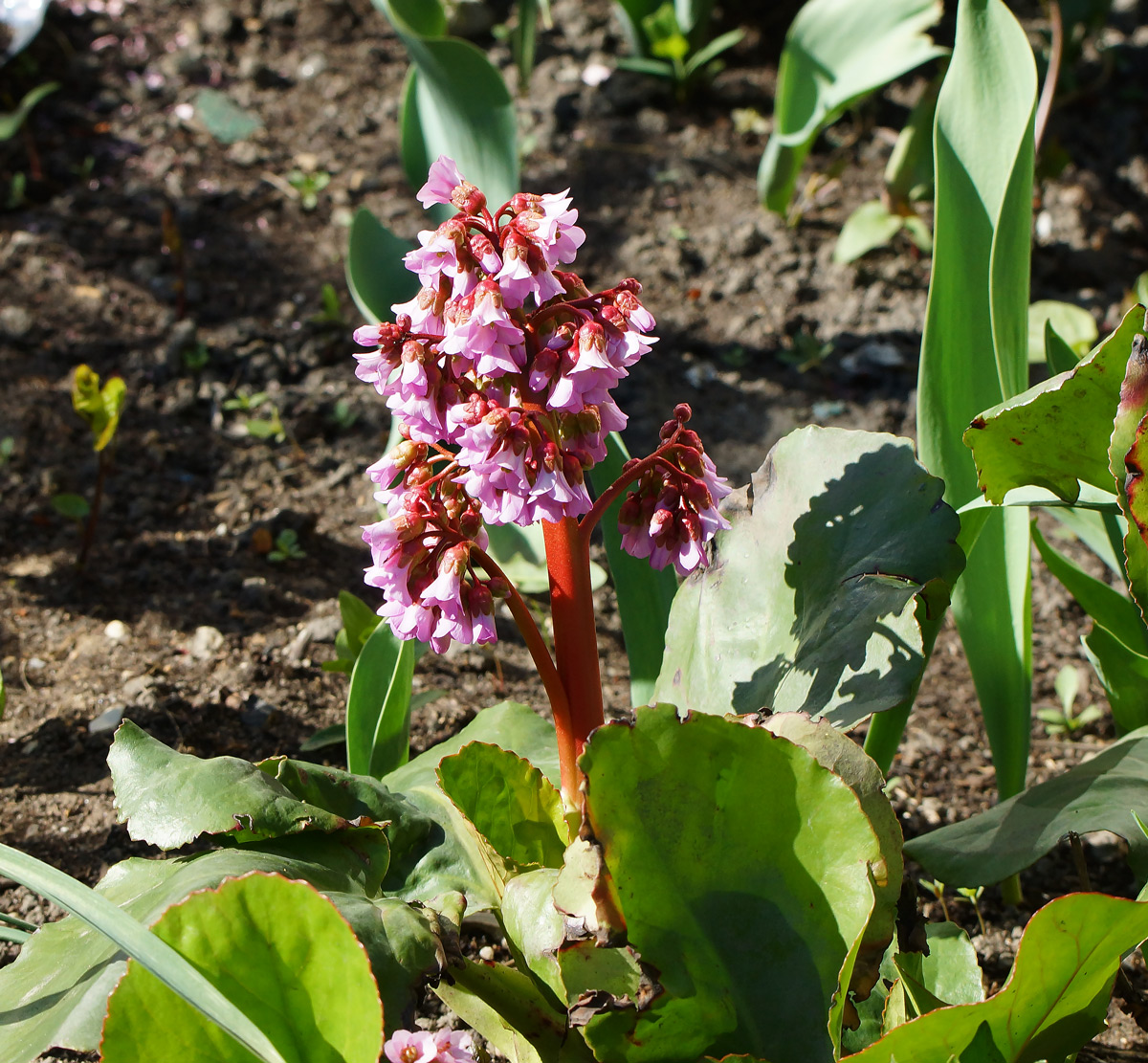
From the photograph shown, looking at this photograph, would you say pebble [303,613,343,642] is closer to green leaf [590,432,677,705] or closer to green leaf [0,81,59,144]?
green leaf [590,432,677,705]

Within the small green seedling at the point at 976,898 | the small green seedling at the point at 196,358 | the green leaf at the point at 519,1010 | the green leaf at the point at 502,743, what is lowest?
the small green seedling at the point at 976,898

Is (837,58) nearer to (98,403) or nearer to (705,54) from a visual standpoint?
(705,54)

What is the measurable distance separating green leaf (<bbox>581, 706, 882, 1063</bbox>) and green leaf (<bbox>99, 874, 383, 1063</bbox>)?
22cm

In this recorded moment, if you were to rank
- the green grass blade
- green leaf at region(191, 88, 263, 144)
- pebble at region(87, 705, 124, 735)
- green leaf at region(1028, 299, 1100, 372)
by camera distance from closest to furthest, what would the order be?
the green grass blade
pebble at region(87, 705, 124, 735)
green leaf at region(1028, 299, 1100, 372)
green leaf at region(191, 88, 263, 144)

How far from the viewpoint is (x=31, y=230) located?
9.03 ft

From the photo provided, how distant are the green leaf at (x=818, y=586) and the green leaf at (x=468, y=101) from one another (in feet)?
3.06

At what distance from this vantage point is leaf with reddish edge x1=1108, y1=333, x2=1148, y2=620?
93 cm

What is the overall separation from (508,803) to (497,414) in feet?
1.46

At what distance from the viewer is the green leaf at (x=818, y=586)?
111 centimetres

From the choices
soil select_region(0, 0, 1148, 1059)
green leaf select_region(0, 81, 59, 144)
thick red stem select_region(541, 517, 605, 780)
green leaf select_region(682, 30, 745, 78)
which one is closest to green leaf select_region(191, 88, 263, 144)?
soil select_region(0, 0, 1148, 1059)

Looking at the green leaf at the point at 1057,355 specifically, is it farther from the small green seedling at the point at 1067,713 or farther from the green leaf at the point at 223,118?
the green leaf at the point at 223,118

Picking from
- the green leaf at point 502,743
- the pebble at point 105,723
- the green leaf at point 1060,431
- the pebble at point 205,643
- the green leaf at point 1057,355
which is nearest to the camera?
the green leaf at point 1060,431

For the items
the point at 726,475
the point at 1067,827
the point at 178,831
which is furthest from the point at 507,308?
the point at 726,475

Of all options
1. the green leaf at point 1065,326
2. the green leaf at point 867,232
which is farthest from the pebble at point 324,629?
the green leaf at point 867,232
